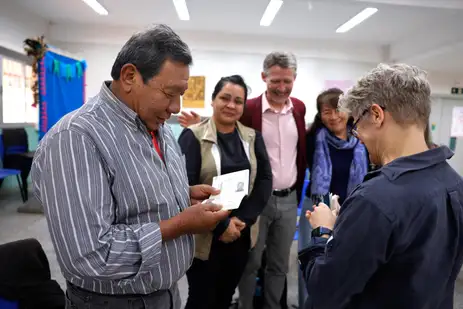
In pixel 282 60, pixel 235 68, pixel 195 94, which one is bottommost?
pixel 282 60

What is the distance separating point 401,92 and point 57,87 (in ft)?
17.8

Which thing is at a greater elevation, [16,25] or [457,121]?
[16,25]

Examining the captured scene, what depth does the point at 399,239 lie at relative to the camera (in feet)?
2.79

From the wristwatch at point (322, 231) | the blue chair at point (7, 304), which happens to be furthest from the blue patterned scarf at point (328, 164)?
the blue chair at point (7, 304)

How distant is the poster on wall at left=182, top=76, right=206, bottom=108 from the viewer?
7.36 metres

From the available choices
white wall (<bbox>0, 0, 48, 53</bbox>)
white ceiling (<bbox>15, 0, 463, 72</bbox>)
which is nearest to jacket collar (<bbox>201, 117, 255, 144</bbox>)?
white ceiling (<bbox>15, 0, 463, 72</bbox>)

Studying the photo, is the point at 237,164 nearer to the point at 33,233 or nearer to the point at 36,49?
the point at 33,233

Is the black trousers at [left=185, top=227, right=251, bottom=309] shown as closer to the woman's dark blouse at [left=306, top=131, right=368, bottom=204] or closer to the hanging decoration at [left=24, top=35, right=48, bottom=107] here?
the woman's dark blouse at [left=306, top=131, right=368, bottom=204]

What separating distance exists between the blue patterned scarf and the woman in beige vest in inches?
12.3

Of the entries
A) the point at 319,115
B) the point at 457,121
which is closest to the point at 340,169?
the point at 319,115

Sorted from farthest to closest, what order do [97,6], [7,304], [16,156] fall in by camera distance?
[97,6]
[16,156]
[7,304]

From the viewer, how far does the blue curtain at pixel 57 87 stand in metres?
4.82

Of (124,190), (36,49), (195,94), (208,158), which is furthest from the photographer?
(195,94)

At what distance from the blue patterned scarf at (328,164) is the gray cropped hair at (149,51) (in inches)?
54.4
